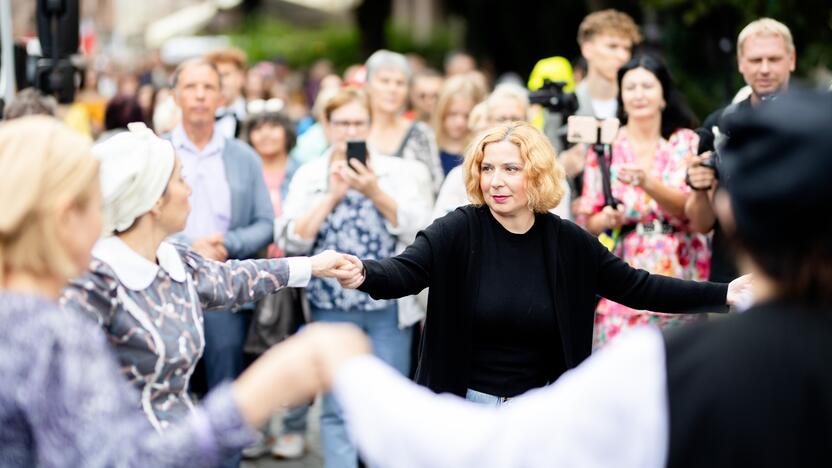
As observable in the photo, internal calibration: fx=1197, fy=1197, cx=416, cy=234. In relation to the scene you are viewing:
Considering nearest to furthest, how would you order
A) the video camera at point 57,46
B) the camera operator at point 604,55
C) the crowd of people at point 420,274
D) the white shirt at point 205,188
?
the crowd of people at point 420,274 < the white shirt at point 205,188 < the camera operator at point 604,55 < the video camera at point 57,46

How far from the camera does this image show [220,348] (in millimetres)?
6480

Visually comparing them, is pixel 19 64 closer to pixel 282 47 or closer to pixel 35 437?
pixel 35 437

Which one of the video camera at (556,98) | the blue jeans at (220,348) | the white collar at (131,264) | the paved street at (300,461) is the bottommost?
the paved street at (300,461)

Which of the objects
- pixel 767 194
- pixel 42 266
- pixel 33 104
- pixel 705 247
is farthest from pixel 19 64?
pixel 767 194

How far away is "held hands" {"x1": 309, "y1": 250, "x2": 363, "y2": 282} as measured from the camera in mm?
4434

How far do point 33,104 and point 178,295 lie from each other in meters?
3.87

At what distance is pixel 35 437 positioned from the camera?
2.36 m

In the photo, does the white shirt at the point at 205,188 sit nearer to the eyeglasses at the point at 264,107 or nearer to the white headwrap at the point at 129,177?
the eyeglasses at the point at 264,107

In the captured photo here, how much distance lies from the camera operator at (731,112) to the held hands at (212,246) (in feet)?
8.11

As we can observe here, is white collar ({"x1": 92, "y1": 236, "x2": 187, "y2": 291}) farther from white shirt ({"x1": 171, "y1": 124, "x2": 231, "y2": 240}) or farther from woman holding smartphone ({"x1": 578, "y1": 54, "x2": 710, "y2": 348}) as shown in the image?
woman holding smartphone ({"x1": 578, "y1": 54, "x2": 710, "y2": 348})

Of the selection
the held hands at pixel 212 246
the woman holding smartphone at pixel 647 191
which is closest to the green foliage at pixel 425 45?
the woman holding smartphone at pixel 647 191

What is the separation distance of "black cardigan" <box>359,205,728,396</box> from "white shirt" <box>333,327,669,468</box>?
2197 millimetres

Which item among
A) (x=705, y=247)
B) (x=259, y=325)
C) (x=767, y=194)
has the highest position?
(x=767, y=194)

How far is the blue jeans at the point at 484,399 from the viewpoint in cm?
461
